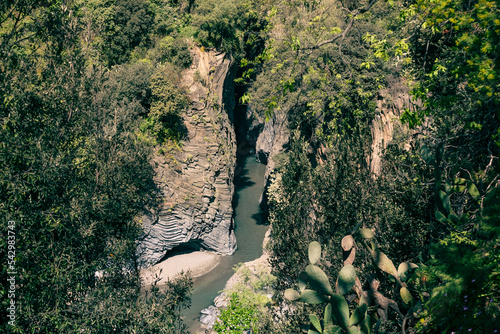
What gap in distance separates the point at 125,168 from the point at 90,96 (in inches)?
151

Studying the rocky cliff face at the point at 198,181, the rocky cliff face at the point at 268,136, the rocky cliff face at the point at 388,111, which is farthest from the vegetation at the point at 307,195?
the rocky cliff face at the point at 268,136

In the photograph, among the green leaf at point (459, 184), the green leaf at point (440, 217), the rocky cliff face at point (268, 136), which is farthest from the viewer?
the rocky cliff face at point (268, 136)

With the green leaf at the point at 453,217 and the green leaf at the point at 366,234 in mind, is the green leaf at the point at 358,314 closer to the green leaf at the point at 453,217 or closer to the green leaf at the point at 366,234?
the green leaf at the point at 366,234

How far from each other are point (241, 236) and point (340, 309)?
24.9m

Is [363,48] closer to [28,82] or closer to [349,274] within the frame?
[28,82]

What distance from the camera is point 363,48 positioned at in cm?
1875

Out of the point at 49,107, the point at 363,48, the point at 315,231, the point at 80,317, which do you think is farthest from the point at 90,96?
the point at 363,48

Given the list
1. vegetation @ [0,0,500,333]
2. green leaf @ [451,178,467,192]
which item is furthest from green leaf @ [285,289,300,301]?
green leaf @ [451,178,467,192]

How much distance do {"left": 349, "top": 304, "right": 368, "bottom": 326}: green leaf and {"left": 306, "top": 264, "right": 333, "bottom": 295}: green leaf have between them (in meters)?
0.40

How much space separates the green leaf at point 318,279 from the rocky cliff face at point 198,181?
20782 millimetres

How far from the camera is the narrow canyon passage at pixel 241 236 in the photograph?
21.9 m

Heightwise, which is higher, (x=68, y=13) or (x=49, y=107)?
(x=68, y=13)

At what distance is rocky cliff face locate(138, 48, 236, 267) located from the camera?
24750 millimetres

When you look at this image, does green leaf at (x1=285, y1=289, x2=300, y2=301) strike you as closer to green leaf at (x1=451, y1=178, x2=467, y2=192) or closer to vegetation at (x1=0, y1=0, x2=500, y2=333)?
vegetation at (x1=0, y1=0, x2=500, y2=333)
